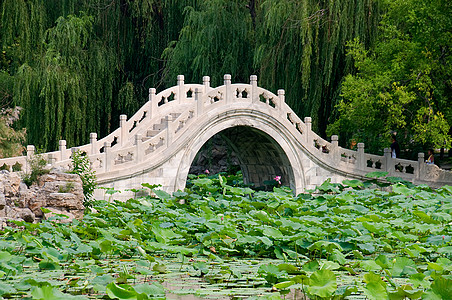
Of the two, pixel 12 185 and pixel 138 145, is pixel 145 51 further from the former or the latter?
pixel 12 185

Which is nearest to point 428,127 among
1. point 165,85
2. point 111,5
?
point 165,85

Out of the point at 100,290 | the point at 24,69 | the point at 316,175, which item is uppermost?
the point at 24,69

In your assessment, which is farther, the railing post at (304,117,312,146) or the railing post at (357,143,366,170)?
the railing post at (357,143,366,170)

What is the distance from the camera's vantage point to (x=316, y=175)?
16.0 meters

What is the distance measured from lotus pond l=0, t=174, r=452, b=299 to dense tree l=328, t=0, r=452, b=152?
472 centimetres

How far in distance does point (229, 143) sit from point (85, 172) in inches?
227

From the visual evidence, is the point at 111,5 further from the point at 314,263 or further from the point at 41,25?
the point at 314,263

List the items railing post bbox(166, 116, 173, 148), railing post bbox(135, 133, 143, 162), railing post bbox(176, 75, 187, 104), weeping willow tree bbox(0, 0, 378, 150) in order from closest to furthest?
railing post bbox(135, 133, 143, 162) → railing post bbox(166, 116, 173, 148) → railing post bbox(176, 75, 187, 104) → weeping willow tree bbox(0, 0, 378, 150)

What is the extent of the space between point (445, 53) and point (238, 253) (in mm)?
10027

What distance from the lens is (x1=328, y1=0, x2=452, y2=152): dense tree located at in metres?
14.9

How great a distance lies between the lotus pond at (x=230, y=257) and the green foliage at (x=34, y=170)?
101cm

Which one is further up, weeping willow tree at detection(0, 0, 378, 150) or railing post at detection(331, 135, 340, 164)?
weeping willow tree at detection(0, 0, 378, 150)

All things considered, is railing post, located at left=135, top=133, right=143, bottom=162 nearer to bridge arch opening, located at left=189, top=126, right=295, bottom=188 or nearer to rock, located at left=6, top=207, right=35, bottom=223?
bridge arch opening, located at left=189, top=126, right=295, bottom=188

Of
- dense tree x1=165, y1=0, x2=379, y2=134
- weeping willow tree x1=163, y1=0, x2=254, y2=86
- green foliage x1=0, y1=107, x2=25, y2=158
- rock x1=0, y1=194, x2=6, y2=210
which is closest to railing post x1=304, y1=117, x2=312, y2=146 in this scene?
dense tree x1=165, y1=0, x2=379, y2=134
